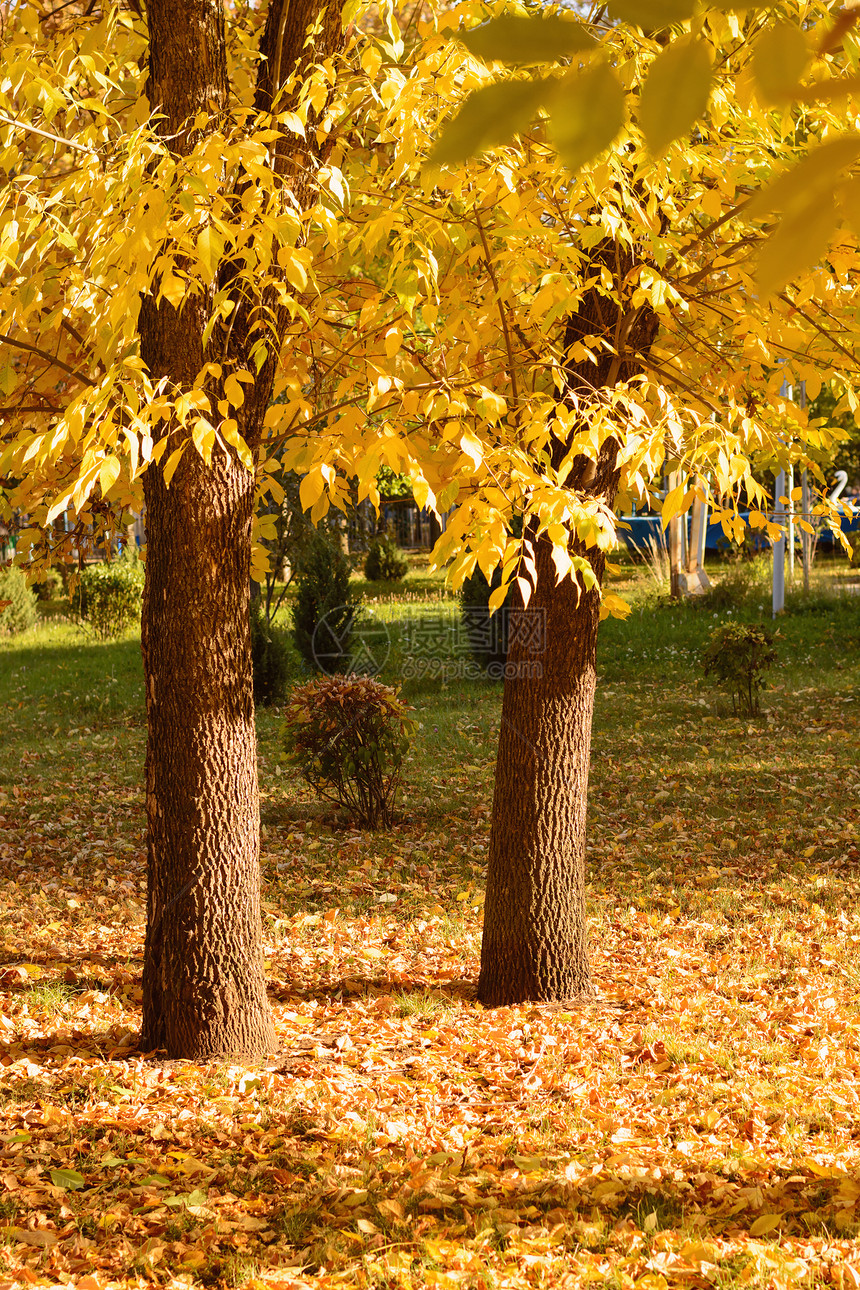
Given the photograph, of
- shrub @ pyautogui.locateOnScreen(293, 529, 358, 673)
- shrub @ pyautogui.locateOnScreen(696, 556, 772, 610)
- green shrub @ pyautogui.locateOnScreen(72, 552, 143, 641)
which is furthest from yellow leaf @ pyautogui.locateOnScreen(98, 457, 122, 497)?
green shrub @ pyautogui.locateOnScreen(72, 552, 143, 641)

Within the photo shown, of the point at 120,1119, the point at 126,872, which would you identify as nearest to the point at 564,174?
the point at 120,1119

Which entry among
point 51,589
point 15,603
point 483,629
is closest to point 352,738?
point 483,629

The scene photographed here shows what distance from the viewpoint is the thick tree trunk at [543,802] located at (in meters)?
4.11

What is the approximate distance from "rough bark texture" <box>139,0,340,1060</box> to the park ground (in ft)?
0.98

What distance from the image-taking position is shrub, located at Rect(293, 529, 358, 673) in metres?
12.4

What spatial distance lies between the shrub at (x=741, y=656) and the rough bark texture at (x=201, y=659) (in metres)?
7.18

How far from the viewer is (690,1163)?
3.04 meters

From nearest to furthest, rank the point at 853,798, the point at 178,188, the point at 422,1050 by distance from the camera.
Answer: the point at 178,188, the point at 422,1050, the point at 853,798

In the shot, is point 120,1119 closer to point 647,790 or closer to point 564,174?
point 564,174

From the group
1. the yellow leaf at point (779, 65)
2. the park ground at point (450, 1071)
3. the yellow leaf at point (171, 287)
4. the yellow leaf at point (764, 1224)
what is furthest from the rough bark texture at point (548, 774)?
the yellow leaf at point (779, 65)

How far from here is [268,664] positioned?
11789 mm

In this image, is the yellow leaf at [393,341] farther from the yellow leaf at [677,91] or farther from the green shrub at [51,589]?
the green shrub at [51,589]

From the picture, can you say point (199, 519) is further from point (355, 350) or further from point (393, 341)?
point (393, 341)

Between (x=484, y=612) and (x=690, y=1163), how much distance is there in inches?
382
